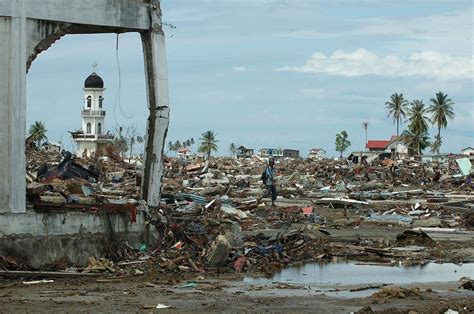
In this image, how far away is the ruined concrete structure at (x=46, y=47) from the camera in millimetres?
15430

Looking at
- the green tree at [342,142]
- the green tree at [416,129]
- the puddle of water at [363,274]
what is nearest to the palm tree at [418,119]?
the green tree at [416,129]

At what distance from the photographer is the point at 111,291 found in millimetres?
13656

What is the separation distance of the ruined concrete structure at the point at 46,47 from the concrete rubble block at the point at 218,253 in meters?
1.93

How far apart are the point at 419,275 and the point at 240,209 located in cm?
1331

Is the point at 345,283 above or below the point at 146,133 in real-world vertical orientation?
below

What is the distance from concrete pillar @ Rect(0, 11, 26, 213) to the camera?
1540 cm

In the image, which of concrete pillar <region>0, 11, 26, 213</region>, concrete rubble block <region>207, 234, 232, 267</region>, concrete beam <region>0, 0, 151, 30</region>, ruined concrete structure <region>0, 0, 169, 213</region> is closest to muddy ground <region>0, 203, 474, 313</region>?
concrete rubble block <region>207, 234, 232, 267</region>

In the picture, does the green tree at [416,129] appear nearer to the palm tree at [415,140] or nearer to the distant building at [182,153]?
the palm tree at [415,140]

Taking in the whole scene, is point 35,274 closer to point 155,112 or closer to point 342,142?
point 155,112

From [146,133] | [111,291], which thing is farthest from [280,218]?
[111,291]

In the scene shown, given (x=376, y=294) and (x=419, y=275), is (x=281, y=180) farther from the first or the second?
(x=376, y=294)

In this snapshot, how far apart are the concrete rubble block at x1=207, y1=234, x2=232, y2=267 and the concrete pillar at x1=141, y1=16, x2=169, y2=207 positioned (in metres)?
1.91

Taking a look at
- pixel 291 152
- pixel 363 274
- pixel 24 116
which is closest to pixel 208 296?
pixel 363 274

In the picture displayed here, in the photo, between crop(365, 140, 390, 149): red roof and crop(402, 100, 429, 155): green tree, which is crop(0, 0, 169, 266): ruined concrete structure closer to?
crop(402, 100, 429, 155): green tree
